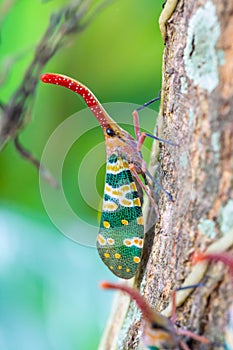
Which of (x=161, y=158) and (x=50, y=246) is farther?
(x=50, y=246)

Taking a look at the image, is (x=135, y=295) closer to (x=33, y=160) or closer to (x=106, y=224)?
(x=106, y=224)

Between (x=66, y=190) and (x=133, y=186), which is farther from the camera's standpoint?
(x=66, y=190)

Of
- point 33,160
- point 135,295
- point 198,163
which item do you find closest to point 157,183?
point 198,163

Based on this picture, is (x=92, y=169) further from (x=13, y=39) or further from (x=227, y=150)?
(x=13, y=39)

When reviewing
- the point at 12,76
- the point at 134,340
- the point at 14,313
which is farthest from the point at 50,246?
the point at 134,340

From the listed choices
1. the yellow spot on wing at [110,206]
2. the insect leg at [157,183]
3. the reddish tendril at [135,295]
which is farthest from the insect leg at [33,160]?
the reddish tendril at [135,295]

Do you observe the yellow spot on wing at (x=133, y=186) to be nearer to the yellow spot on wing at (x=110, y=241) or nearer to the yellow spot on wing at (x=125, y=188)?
the yellow spot on wing at (x=125, y=188)
